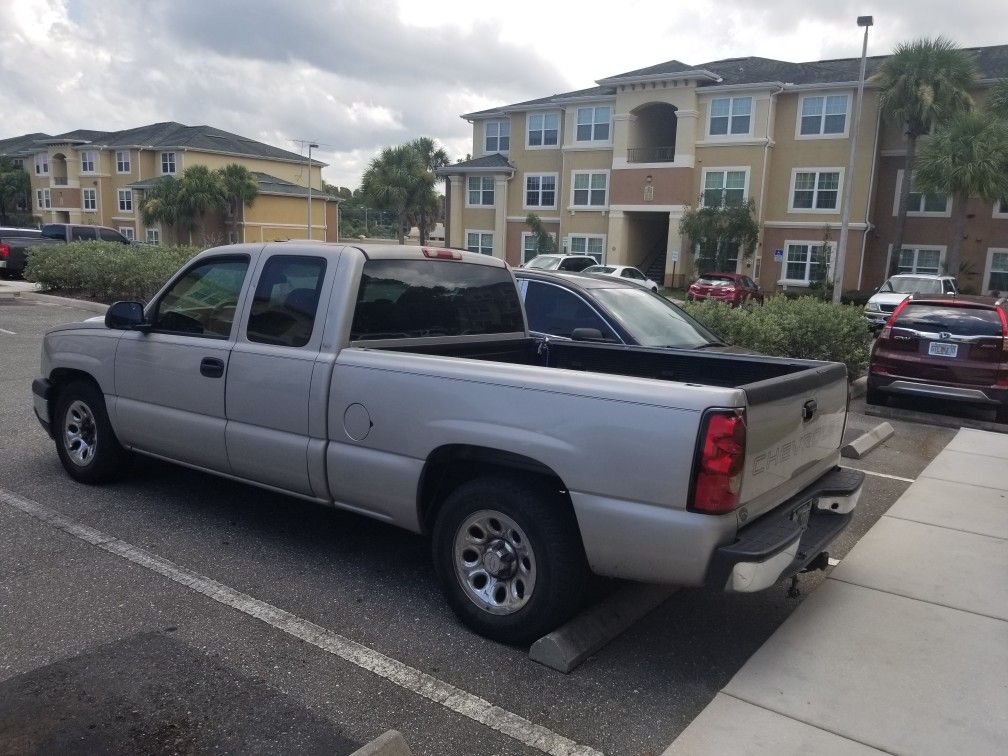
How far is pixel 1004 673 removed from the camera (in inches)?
151

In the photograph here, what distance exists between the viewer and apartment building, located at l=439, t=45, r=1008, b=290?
34.4 meters

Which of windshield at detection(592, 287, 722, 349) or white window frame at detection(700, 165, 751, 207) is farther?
white window frame at detection(700, 165, 751, 207)

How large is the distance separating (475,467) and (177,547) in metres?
2.16

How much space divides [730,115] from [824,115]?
3886 mm

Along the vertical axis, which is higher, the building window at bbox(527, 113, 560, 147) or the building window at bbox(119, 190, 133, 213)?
the building window at bbox(527, 113, 560, 147)

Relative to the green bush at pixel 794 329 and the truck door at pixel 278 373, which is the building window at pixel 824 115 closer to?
the green bush at pixel 794 329

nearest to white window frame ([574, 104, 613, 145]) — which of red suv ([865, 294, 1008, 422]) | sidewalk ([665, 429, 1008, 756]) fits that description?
red suv ([865, 294, 1008, 422])

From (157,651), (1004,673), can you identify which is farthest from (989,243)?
(157,651)

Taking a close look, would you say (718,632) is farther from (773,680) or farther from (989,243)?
(989,243)

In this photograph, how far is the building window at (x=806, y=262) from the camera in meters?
35.1

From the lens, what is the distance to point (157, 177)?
2242 inches

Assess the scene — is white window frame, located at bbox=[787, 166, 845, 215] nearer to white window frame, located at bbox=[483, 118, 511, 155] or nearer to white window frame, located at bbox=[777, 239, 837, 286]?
white window frame, located at bbox=[777, 239, 837, 286]

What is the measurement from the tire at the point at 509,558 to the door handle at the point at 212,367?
178 cm

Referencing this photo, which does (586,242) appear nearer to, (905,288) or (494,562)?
(905,288)
